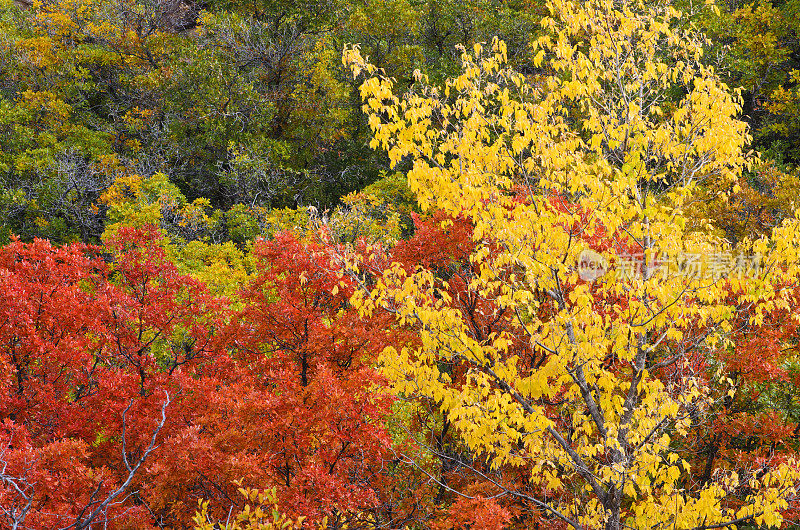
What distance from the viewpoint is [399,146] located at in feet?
23.2

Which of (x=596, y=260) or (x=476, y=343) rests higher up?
(x=596, y=260)

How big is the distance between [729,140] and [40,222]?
22335 mm

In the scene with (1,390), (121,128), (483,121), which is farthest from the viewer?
(121,128)

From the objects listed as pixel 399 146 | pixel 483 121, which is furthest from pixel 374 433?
pixel 483 121

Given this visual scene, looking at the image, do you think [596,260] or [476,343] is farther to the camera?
[596,260]

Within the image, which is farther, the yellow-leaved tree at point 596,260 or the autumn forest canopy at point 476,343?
the autumn forest canopy at point 476,343

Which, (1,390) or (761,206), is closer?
(1,390)

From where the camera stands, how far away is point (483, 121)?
6879 mm

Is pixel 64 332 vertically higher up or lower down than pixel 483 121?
lower down

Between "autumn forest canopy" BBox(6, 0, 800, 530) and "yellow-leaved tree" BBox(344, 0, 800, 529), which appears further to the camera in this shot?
"autumn forest canopy" BBox(6, 0, 800, 530)

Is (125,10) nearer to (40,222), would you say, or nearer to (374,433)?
(40,222)

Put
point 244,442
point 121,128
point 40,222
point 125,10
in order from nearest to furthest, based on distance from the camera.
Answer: point 244,442 → point 40,222 → point 121,128 → point 125,10

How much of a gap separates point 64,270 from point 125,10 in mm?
23467

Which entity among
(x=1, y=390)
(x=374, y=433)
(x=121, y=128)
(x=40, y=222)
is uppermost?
(x=374, y=433)
